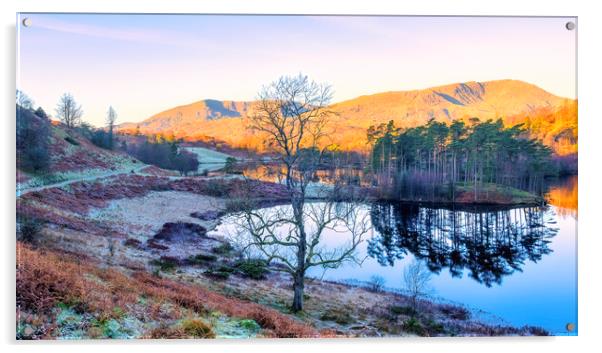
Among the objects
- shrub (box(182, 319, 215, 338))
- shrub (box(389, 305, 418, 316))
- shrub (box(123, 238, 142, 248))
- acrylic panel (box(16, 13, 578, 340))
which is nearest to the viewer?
shrub (box(182, 319, 215, 338))

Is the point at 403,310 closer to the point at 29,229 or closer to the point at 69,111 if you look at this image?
the point at 29,229

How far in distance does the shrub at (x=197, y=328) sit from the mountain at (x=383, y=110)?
102 inches

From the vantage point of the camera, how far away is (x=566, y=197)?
5211mm

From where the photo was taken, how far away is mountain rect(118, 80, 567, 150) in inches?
215

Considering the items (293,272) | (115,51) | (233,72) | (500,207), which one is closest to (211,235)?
(293,272)

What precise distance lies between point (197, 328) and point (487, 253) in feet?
14.6

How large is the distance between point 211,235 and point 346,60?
353 cm

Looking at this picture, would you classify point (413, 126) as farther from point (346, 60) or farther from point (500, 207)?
point (500, 207)

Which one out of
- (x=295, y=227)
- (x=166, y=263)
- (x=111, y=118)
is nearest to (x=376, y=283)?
(x=295, y=227)

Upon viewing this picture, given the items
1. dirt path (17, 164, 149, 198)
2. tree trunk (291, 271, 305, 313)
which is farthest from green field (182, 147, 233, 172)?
tree trunk (291, 271, 305, 313)

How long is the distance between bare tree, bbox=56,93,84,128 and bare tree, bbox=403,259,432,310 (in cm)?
547

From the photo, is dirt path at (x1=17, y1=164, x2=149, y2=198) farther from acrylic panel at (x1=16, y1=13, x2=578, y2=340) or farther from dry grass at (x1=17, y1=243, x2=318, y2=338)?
dry grass at (x1=17, y1=243, x2=318, y2=338)

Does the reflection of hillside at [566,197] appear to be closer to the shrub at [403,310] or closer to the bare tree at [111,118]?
the shrub at [403,310]

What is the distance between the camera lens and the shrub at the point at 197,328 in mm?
4539
